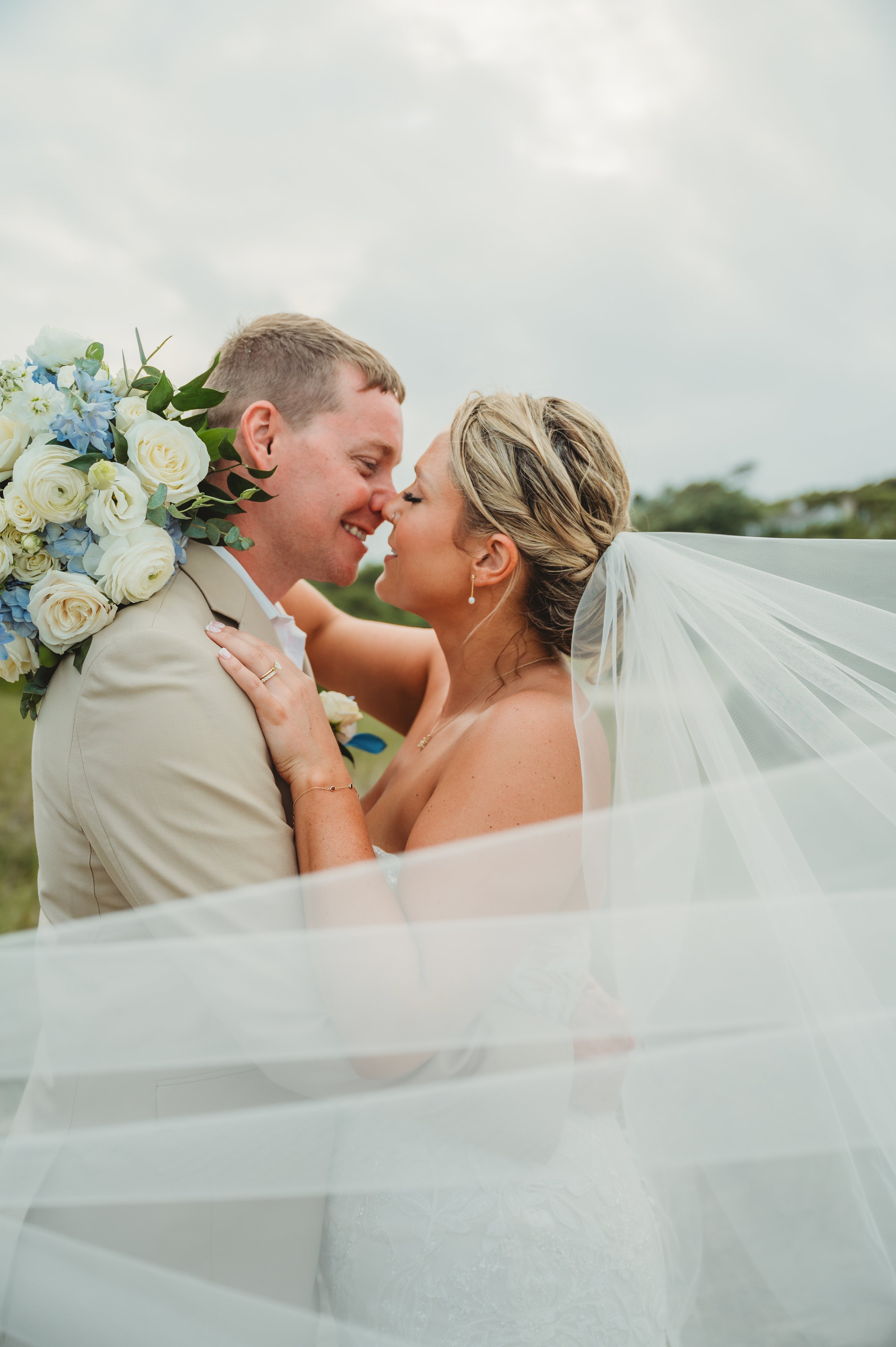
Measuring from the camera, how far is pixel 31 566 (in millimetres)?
2029

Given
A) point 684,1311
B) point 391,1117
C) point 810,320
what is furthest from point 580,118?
point 684,1311

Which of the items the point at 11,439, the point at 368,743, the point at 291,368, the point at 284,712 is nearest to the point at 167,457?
the point at 11,439

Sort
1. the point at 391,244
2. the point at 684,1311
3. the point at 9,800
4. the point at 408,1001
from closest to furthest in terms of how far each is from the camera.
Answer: the point at 408,1001 < the point at 684,1311 < the point at 391,244 < the point at 9,800

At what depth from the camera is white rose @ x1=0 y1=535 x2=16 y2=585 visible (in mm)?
1951

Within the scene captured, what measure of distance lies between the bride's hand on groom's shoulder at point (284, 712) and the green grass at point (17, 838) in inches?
115

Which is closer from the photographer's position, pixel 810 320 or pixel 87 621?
pixel 87 621

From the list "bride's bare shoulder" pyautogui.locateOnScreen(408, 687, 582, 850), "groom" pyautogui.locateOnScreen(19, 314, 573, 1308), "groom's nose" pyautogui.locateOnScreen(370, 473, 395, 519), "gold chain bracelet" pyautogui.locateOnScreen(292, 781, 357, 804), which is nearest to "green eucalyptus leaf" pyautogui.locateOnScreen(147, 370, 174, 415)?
"groom" pyautogui.locateOnScreen(19, 314, 573, 1308)

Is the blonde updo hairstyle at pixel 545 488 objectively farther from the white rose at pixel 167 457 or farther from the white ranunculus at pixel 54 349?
the white ranunculus at pixel 54 349

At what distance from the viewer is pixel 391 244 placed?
5.18 meters

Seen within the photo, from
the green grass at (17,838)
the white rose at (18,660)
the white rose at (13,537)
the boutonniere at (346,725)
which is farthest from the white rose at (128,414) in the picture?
the green grass at (17,838)

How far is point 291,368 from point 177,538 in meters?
0.88

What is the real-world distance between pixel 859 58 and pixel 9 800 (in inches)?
365

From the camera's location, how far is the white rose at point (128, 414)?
6.80ft

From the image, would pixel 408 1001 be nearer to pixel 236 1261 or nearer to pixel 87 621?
pixel 236 1261
